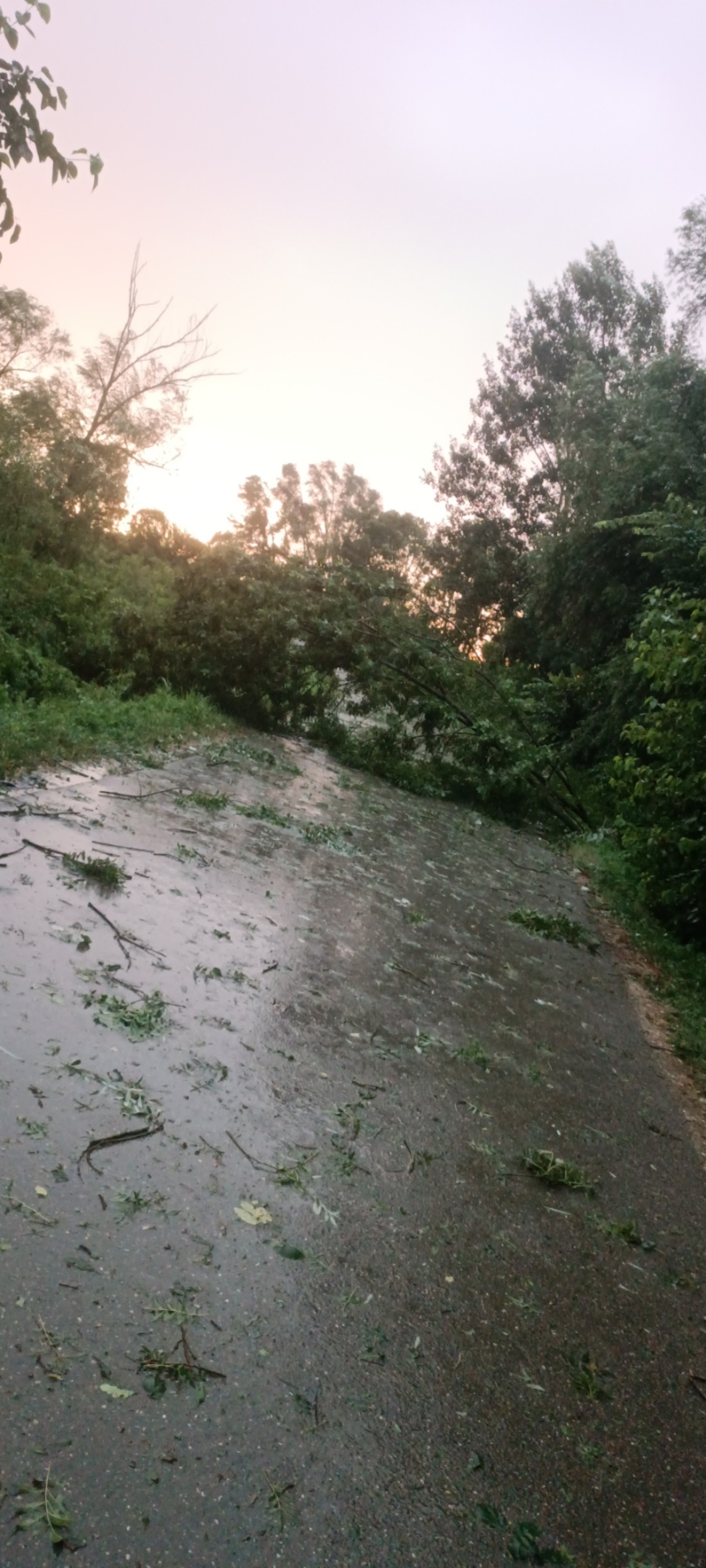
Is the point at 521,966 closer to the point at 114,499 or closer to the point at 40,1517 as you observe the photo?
the point at 40,1517

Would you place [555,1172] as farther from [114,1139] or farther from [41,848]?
[41,848]

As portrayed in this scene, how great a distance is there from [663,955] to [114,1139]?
6.64 m

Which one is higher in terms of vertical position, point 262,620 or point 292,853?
point 262,620

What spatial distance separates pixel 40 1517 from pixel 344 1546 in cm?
69

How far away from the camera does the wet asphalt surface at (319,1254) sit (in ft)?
7.43

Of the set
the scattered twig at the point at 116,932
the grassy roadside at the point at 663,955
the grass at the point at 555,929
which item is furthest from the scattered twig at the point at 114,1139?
the grass at the point at 555,929

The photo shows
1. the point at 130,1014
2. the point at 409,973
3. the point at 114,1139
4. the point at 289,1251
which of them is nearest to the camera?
the point at 289,1251

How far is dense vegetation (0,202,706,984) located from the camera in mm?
9766

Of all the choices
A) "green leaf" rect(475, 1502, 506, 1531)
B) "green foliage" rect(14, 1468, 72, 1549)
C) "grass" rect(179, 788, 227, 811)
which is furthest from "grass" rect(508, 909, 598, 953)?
"green foliage" rect(14, 1468, 72, 1549)

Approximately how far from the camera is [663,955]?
29.1ft

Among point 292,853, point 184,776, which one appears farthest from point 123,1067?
point 184,776

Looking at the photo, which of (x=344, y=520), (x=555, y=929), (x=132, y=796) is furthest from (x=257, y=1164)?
(x=344, y=520)

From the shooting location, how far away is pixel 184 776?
33.9 ft

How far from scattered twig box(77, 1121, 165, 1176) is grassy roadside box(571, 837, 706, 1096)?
3.75 m
